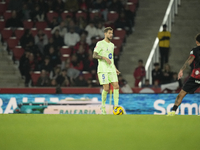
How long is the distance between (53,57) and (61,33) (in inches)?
62.2

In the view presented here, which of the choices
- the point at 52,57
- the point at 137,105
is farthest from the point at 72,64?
the point at 137,105

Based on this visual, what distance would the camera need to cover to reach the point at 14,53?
16266 mm

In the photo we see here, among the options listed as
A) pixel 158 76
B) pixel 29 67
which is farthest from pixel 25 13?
pixel 158 76

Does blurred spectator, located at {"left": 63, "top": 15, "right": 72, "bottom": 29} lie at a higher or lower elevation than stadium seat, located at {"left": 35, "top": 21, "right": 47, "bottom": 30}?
higher

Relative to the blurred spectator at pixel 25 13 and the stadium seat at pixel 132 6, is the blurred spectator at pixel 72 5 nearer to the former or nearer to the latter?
the blurred spectator at pixel 25 13

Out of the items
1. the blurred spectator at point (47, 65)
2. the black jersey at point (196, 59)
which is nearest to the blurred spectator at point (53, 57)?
the blurred spectator at point (47, 65)

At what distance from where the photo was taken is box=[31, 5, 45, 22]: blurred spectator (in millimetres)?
17156

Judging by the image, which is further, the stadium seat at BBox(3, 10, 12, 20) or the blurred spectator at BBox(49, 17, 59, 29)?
the stadium seat at BBox(3, 10, 12, 20)

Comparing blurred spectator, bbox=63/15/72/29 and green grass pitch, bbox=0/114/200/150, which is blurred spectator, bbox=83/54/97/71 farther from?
green grass pitch, bbox=0/114/200/150

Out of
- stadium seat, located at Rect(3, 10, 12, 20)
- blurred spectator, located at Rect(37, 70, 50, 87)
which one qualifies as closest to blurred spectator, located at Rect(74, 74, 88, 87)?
blurred spectator, located at Rect(37, 70, 50, 87)

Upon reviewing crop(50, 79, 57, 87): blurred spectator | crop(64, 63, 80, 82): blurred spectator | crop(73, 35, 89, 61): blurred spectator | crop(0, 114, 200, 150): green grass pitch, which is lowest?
crop(50, 79, 57, 87): blurred spectator

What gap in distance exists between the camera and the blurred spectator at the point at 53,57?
1491 cm

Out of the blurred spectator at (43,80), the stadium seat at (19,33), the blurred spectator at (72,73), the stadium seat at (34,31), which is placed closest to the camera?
the blurred spectator at (43,80)

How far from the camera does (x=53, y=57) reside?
15000mm
